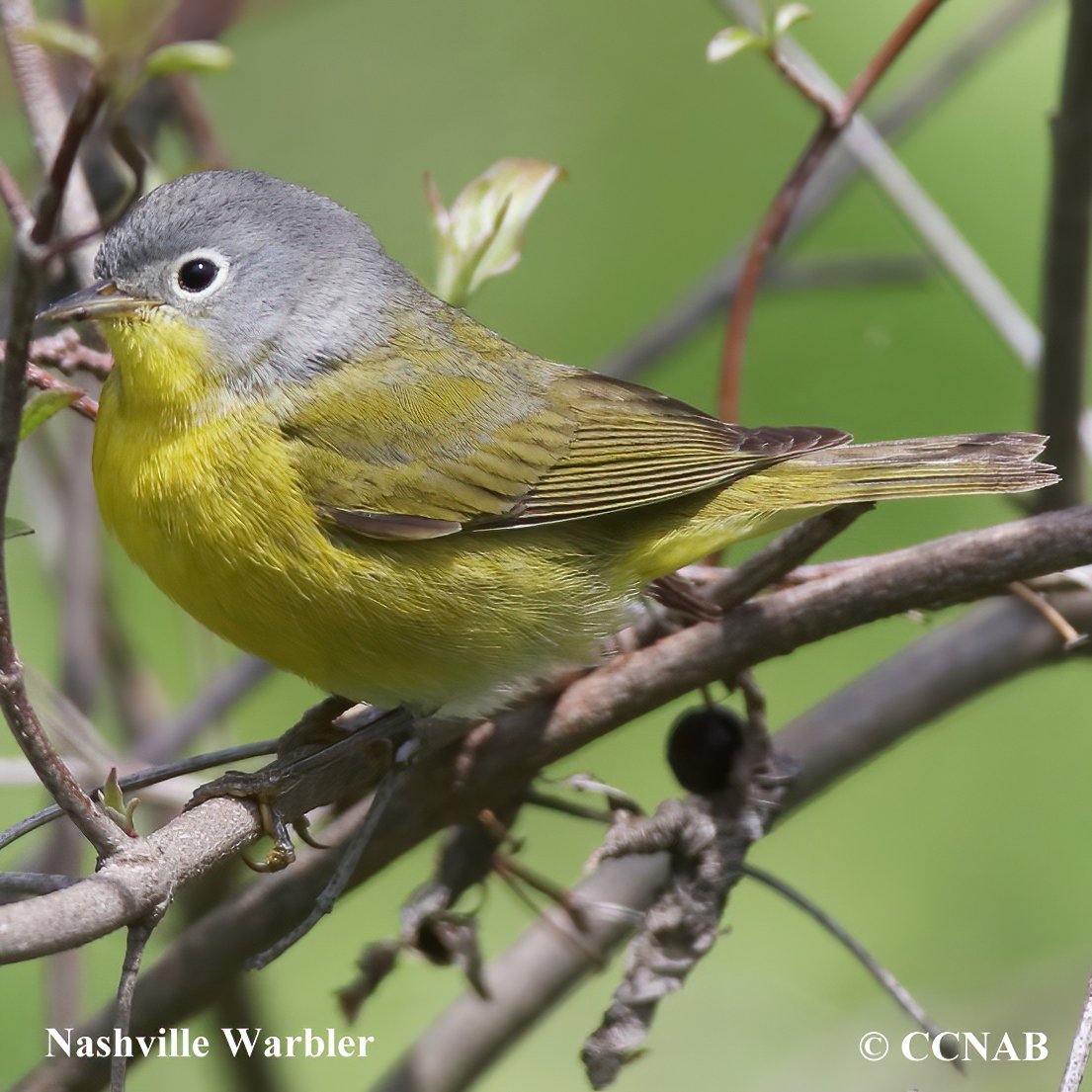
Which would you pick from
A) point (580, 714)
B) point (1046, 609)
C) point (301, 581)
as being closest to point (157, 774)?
point (301, 581)

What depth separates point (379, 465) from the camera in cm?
278

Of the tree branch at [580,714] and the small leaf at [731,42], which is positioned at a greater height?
the small leaf at [731,42]

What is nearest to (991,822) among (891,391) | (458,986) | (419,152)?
(891,391)

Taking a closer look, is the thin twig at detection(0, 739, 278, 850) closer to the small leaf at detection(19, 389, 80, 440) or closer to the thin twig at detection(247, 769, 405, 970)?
the thin twig at detection(247, 769, 405, 970)

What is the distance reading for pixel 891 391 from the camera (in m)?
4.54

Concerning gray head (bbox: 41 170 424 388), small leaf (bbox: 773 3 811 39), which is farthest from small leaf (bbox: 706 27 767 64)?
gray head (bbox: 41 170 424 388)

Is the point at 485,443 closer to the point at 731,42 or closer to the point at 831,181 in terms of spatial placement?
the point at 731,42

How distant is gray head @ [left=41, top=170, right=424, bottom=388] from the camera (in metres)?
2.62

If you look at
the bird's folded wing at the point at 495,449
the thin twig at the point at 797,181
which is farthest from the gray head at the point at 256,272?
the thin twig at the point at 797,181

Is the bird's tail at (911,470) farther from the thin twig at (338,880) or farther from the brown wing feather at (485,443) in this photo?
the thin twig at (338,880)

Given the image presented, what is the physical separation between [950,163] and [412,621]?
10.5ft

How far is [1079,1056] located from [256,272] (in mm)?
A: 1993

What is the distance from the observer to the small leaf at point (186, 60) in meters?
1.49

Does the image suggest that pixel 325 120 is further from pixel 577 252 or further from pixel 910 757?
pixel 910 757
